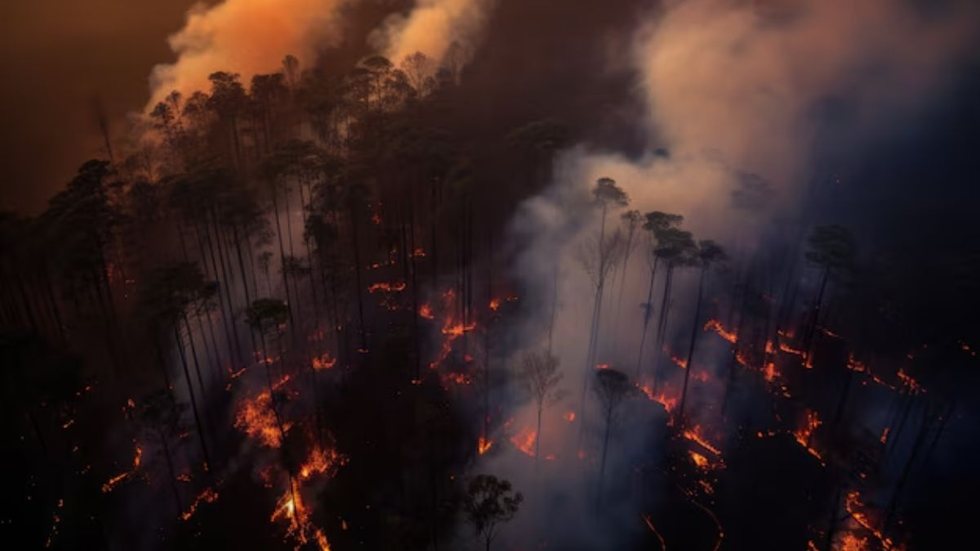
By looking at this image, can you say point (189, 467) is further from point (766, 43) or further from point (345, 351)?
point (766, 43)

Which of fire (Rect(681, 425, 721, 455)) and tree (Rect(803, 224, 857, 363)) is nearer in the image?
fire (Rect(681, 425, 721, 455))

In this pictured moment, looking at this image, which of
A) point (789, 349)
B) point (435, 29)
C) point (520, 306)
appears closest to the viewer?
point (789, 349)

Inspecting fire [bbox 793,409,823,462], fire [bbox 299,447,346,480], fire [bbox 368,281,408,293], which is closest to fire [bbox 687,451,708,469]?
fire [bbox 793,409,823,462]

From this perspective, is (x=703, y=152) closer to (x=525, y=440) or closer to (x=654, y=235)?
(x=654, y=235)

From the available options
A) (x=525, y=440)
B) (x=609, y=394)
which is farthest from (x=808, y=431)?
(x=525, y=440)

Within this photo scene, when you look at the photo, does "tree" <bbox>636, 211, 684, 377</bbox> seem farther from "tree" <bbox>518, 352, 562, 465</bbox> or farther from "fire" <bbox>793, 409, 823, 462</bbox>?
"fire" <bbox>793, 409, 823, 462</bbox>
